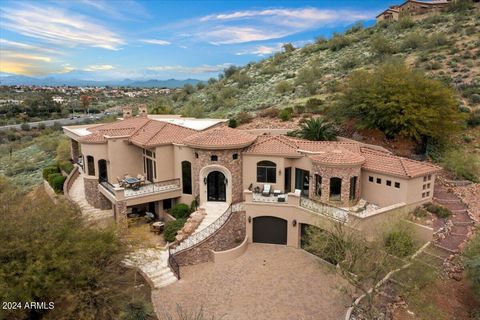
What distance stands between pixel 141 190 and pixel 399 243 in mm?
16681

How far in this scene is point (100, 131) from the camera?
28.1 metres

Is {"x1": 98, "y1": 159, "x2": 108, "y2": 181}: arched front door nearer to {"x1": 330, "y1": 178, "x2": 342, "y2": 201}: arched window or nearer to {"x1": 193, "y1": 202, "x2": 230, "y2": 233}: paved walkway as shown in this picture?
{"x1": 193, "y1": 202, "x2": 230, "y2": 233}: paved walkway

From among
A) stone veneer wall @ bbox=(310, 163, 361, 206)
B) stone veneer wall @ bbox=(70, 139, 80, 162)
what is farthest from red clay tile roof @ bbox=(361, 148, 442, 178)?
stone veneer wall @ bbox=(70, 139, 80, 162)

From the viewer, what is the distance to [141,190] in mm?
24797

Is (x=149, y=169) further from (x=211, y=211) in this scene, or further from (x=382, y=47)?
(x=382, y=47)

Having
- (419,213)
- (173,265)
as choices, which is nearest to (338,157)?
(419,213)

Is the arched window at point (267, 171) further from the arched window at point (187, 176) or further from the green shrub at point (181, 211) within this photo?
the green shrub at point (181, 211)

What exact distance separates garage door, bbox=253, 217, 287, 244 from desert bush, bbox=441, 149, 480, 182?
49.6 ft

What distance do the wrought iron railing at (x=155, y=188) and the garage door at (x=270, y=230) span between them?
22.1ft

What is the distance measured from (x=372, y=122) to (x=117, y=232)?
22829 mm

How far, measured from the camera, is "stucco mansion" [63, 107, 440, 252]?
21406 millimetres

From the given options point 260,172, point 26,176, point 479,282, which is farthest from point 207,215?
point 26,176

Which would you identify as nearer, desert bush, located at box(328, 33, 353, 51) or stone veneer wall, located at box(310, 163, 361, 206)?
stone veneer wall, located at box(310, 163, 361, 206)

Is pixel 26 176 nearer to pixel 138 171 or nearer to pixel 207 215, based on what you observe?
pixel 138 171
